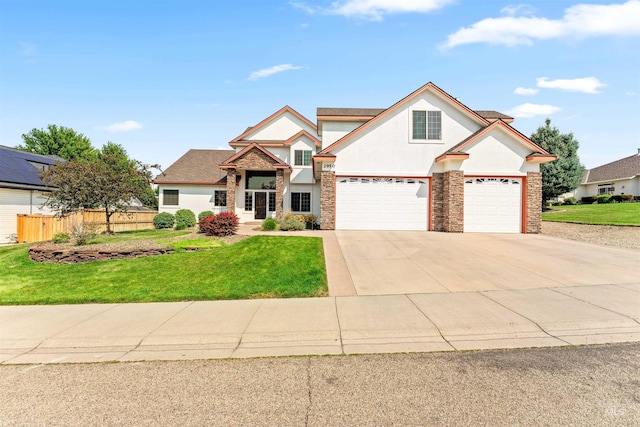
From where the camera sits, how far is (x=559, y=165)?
28.9 metres

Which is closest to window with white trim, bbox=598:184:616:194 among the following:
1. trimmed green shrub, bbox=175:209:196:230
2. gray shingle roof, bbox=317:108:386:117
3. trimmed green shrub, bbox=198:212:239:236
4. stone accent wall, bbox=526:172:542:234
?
stone accent wall, bbox=526:172:542:234

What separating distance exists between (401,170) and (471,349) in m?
14.2

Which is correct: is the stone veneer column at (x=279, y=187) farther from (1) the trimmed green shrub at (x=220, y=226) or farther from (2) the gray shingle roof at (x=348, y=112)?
(1) the trimmed green shrub at (x=220, y=226)

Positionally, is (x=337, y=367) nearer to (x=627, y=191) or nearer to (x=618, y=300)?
(x=618, y=300)

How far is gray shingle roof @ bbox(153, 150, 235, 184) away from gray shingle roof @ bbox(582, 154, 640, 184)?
4449cm

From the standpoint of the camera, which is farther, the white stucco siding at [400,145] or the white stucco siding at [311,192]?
the white stucco siding at [311,192]

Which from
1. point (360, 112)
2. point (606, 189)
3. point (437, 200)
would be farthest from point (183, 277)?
point (606, 189)

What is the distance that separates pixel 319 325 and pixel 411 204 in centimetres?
1348

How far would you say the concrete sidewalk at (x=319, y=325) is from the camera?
4789mm

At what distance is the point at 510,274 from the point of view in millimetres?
8773

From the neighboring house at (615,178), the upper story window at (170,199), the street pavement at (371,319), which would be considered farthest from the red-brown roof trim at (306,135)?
the neighboring house at (615,178)

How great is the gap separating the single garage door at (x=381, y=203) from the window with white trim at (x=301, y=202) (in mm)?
7418

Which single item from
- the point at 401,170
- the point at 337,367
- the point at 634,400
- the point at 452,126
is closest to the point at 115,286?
the point at 337,367

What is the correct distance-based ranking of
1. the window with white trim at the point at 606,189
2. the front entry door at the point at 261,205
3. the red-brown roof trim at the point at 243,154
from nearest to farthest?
the red-brown roof trim at the point at 243,154 → the front entry door at the point at 261,205 → the window with white trim at the point at 606,189
